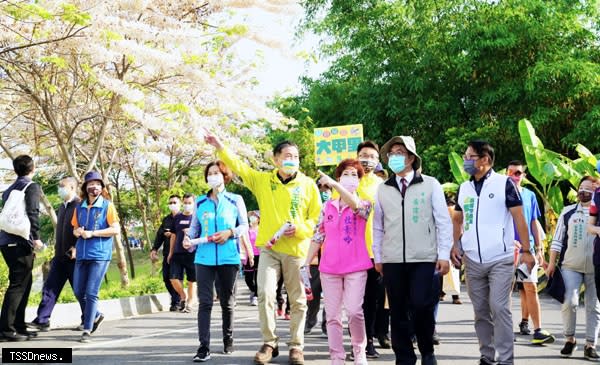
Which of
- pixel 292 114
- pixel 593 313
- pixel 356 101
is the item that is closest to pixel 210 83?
pixel 593 313

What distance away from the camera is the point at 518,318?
12.0 metres

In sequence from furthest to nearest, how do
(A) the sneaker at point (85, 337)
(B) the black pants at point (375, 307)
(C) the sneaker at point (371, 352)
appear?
(A) the sneaker at point (85, 337), (C) the sneaker at point (371, 352), (B) the black pants at point (375, 307)

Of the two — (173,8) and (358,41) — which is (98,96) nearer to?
(173,8)

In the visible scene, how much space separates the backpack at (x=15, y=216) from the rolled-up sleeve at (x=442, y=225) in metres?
4.79

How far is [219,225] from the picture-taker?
26.5ft

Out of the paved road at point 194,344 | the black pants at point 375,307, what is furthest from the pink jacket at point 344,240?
the paved road at point 194,344

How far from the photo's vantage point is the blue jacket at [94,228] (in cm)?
920

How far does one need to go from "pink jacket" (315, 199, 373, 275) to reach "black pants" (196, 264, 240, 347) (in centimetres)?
138

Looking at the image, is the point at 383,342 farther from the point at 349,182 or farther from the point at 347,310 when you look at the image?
the point at 349,182

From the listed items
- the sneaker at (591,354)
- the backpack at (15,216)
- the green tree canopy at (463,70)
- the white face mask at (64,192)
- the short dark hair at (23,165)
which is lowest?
the sneaker at (591,354)

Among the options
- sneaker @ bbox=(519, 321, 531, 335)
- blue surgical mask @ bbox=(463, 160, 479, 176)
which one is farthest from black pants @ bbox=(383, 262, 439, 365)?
sneaker @ bbox=(519, 321, 531, 335)

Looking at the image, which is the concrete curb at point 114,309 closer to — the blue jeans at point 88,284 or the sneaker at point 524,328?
the blue jeans at point 88,284

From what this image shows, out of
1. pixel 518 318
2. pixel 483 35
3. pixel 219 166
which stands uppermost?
pixel 483 35

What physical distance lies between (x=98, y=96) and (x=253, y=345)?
8040mm
